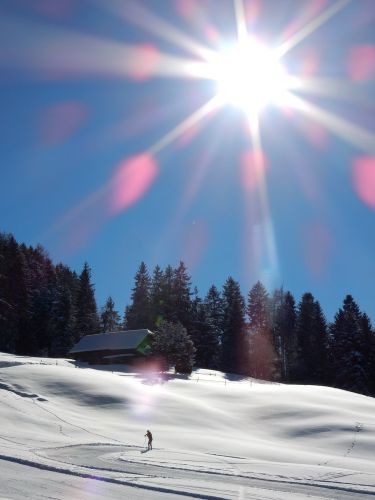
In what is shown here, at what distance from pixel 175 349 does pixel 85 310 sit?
2452cm

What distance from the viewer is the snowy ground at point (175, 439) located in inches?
484

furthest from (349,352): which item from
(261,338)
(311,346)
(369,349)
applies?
(261,338)

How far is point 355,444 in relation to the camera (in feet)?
80.6

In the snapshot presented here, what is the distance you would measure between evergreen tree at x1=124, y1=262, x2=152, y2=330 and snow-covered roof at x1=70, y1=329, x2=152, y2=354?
45.3ft

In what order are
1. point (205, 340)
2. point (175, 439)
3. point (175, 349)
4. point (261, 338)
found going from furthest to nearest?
1. point (261, 338)
2. point (205, 340)
3. point (175, 349)
4. point (175, 439)

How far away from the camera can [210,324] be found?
70.5 metres

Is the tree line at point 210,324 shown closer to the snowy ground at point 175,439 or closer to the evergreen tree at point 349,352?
the evergreen tree at point 349,352

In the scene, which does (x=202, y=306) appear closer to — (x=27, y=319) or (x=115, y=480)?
(x=27, y=319)

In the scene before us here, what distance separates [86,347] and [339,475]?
4914cm

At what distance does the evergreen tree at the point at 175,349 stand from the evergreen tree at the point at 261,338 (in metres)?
17.4

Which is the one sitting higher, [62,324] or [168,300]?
[168,300]

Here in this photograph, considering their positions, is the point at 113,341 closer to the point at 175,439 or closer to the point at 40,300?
the point at 40,300

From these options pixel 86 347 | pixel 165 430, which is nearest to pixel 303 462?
pixel 165 430

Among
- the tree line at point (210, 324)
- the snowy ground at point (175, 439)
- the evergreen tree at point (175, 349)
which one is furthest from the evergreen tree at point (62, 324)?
the snowy ground at point (175, 439)
